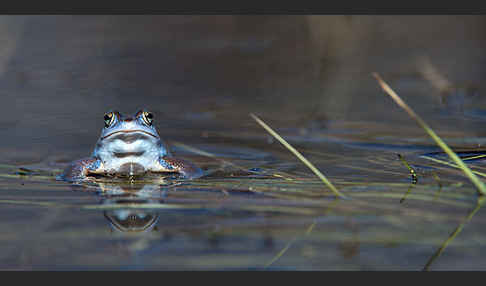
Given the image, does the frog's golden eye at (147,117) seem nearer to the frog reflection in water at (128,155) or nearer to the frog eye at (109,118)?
the frog reflection in water at (128,155)

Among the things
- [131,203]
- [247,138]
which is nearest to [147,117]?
[131,203]

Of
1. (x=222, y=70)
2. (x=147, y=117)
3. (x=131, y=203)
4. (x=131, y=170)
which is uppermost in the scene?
(x=222, y=70)

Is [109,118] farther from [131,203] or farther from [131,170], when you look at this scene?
[131,203]

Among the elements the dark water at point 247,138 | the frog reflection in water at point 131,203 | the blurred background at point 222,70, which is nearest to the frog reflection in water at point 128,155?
the dark water at point 247,138

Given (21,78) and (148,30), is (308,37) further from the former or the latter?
(21,78)

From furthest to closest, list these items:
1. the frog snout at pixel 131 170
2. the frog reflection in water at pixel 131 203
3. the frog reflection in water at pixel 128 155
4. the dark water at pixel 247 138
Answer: the frog snout at pixel 131 170
the frog reflection in water at pixel 128 155
the frog reflection in water at pixel 131 203
the dark water at pixel 247 138

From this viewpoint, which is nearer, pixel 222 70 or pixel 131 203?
pixel 131 203

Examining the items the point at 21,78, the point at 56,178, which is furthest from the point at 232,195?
the point at 21,78
